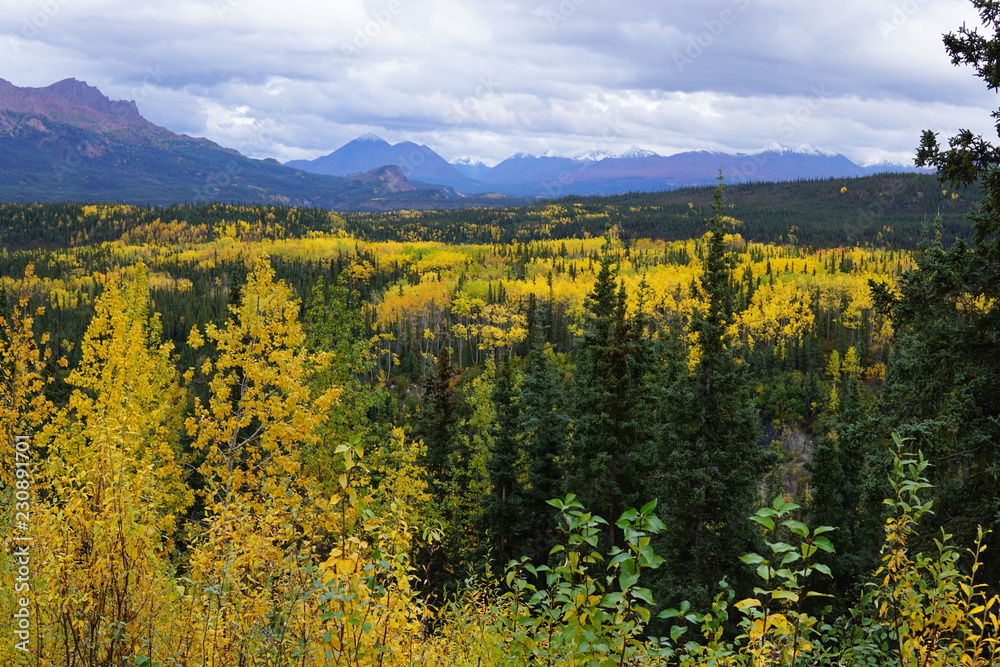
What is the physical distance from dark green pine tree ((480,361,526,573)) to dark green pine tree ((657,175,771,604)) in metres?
7.31

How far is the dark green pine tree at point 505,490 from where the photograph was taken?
75.2 feet

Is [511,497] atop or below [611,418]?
below

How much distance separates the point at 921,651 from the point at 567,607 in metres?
2.70

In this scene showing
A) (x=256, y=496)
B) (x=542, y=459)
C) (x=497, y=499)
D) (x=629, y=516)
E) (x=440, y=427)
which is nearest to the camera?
(x=629, y=516)

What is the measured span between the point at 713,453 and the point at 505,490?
31.5 feet

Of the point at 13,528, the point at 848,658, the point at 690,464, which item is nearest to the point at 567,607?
the point at 848,658

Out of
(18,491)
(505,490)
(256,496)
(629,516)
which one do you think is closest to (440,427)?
(505,490)

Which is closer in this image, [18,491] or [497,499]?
[18,491]

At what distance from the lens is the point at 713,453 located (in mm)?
16609

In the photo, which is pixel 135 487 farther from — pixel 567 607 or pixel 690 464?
pixel 690 464

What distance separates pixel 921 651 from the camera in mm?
4145

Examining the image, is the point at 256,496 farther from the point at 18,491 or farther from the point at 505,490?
the point at 505,490

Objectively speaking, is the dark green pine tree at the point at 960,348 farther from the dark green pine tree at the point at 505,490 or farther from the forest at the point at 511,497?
the dark green pine tree at the point at 505,490

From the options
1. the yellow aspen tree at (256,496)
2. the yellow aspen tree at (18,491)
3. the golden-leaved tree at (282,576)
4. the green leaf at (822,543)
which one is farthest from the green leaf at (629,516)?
the yellow aspen tree at (18,491)
